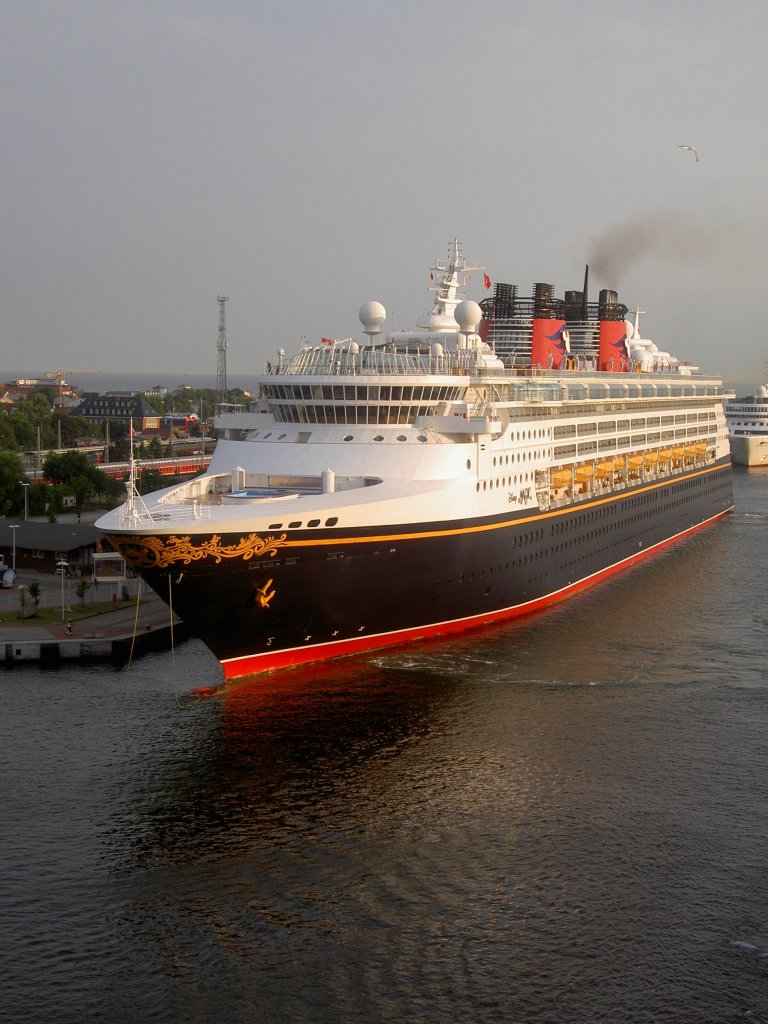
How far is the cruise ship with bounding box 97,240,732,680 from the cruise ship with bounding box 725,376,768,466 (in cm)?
7193

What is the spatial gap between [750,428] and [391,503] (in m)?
103

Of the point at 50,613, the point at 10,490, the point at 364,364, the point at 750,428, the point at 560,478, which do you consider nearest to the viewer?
the point at 364,364

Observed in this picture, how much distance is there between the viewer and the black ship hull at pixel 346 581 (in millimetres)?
31672

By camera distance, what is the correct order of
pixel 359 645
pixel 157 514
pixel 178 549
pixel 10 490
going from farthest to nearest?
pixel 10 490
pixel 359 645
pixel 157 514
pixel 178 549

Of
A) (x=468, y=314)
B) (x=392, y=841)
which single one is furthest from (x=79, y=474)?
(x=392, y=841)

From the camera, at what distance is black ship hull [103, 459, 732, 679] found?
1247 inches

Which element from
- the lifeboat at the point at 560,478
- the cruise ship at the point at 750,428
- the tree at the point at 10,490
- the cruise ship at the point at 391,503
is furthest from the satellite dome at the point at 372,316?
the cruise ship at the point at 750,428

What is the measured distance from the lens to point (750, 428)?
12825cm

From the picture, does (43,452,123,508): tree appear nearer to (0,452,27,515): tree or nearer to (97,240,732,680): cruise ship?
(0,452,27,515): tree

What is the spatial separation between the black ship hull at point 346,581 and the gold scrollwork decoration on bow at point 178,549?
0.03 metres

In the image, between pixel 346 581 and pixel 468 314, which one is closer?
pixel 346 581

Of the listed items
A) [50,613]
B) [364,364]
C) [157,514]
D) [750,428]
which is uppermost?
[364,364]

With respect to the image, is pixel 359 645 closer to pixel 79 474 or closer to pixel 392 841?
pixel 392 841

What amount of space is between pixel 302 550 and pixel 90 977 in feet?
50.3
